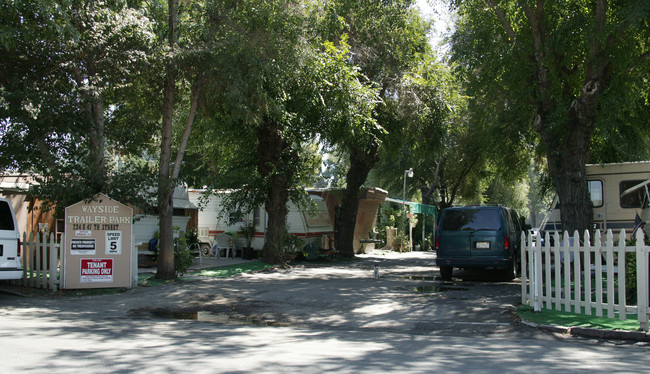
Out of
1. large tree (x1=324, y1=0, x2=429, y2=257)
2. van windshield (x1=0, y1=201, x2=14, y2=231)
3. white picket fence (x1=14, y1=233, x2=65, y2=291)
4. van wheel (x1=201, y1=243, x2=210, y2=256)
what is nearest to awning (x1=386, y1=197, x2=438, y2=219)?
large tree (x1=324, y1=0, x2=429, y2=257)

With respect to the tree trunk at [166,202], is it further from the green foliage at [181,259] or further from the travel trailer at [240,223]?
the travel trailer at [240,223]

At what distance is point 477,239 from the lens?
46.1 feet

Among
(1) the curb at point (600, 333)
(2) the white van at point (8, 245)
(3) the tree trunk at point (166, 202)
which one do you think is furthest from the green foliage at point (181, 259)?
(1) the curb at point (600, 333)

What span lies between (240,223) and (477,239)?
10242mm

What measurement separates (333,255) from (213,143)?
21.6 ft

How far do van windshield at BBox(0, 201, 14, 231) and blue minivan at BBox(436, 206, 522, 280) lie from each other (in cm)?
997

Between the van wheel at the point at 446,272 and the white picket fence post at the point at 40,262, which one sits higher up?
the white picket fence post at the point at 40,262

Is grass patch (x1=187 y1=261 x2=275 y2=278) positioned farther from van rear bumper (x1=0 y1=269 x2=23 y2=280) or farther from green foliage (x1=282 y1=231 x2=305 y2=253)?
van rear bumper (x1=0 y1=269 x2=23 y2=280)

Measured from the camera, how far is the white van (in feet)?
33.9

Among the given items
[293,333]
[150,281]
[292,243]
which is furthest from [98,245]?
[292,243]

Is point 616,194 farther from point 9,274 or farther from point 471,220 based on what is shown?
point 9,274

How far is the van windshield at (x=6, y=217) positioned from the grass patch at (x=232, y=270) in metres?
5.50

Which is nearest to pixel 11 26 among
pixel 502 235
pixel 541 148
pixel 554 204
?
pixel 502 235

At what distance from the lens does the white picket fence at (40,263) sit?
1173cm
